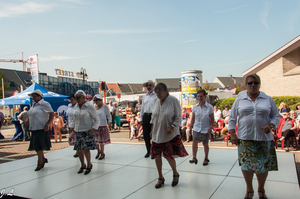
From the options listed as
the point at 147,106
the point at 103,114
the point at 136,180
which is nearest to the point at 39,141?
the point at 103,114

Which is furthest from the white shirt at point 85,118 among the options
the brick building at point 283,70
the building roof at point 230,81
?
the building roof at point 230,81

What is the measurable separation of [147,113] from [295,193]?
3.48 m

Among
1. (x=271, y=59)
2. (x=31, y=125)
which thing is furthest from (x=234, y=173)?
(x=271, y=59)

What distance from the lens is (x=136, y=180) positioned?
430 cm

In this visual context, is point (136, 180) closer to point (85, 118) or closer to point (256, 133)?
point (85, 118)

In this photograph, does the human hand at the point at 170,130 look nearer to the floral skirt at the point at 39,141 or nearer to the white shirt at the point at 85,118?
the white shirt at the point at 85,118

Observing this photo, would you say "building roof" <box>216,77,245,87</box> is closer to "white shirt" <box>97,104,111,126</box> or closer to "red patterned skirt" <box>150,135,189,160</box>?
"white shirt" <box>97,104,111,126</box>

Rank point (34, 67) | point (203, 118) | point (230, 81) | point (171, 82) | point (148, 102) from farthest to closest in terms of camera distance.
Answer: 1. point (171, 82)
2. point (230, 81)
3. point (34, 67)
4. point (148, 102)
5. point (203, 118)

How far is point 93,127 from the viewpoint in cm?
477

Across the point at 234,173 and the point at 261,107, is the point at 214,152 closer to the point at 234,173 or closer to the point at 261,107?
the point at 234,173

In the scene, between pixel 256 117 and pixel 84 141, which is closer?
pixel 256 117

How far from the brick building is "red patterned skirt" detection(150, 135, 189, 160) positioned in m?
15.1

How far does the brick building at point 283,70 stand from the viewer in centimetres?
1564

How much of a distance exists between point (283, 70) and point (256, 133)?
52.8ft
